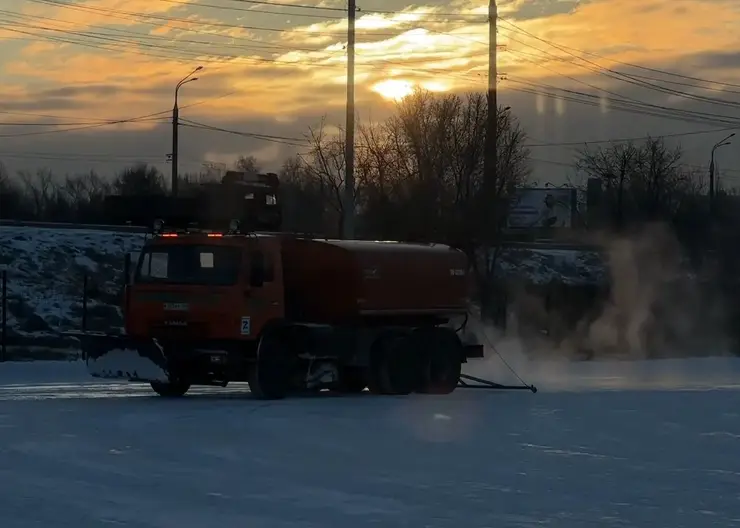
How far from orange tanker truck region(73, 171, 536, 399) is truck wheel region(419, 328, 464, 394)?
0.08ft

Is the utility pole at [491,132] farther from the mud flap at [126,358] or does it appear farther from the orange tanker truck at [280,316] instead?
the mud flap at [126,358]

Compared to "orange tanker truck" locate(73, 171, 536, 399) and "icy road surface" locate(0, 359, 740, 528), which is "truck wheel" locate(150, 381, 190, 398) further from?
"icy road surface" locate(0, 359, 740, 528)

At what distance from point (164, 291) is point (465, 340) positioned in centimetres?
708

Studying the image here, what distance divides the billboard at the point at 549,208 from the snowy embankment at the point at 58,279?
28.3 m

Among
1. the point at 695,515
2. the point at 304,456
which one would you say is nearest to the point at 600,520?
the point at 695,515

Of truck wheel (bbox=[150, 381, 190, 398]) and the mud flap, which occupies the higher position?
the mud flap

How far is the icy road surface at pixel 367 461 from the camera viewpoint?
1102 cm

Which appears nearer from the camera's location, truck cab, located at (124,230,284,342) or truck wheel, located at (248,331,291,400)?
truck cab, located at (124,230,284,342)

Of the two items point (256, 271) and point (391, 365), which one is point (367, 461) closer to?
point (256, 271)

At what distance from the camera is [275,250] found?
2211 cm

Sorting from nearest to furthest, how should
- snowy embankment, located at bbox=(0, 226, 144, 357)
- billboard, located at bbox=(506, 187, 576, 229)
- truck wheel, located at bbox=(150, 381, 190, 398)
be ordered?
truck wheel, located at bbox=(150, 381, 190, 398) → snowy embankment, located at bbox=(0, 226, 144, 357) → billboard, located at bbox=(506, 187, 576, 229)

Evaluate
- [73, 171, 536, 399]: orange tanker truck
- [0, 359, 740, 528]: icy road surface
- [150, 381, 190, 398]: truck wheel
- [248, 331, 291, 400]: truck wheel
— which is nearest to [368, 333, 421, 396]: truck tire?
[73, 171, 536, 399]: orange tanker truck

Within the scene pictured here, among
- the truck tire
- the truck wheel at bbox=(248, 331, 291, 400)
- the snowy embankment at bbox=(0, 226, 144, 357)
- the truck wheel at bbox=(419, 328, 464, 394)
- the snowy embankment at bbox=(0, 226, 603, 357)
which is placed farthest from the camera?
the snowy embankment at bbox=(0, 226, 603, 357)

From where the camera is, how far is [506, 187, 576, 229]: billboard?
3253 inches
